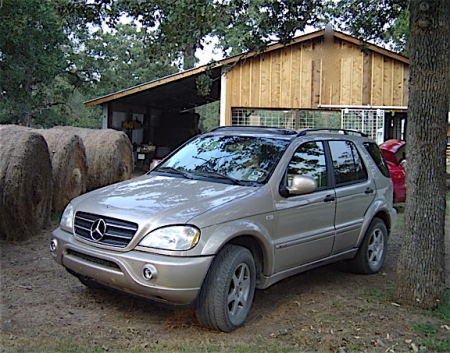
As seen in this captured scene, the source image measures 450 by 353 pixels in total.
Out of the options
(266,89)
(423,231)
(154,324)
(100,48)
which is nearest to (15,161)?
(154,324)

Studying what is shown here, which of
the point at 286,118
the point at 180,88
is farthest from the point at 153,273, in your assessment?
the point at 180,88

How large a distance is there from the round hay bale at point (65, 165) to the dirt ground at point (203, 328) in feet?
10.8

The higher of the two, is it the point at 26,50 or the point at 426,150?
the point at 26,50

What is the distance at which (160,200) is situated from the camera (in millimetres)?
4570

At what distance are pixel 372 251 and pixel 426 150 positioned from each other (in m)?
1.85

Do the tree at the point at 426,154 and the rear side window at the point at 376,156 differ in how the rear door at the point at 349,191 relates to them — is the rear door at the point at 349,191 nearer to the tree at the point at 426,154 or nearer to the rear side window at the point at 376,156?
the rear side window at the point at 376,156

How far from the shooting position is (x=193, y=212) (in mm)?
4289

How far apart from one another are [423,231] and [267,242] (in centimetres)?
169

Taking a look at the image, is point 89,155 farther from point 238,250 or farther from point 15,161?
point 238,250

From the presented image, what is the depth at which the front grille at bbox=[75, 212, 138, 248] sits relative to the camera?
424 cm

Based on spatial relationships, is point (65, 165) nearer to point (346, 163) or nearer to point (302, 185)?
point (346, 163)

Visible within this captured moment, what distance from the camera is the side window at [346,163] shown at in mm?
6020

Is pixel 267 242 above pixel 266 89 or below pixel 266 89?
below

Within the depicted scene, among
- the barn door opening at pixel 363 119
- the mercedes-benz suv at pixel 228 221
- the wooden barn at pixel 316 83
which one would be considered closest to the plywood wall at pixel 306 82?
the wooden barn at pixel 316 83
